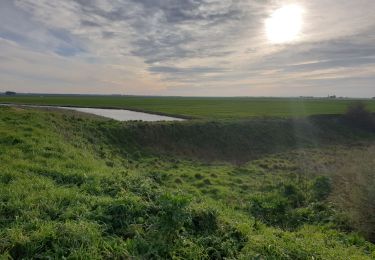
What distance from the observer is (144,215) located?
8.16 meters

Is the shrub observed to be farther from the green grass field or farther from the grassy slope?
the green grass field

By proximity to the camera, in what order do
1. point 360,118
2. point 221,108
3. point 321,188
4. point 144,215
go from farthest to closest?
point 221,108, point 360,118, point 321,188, point 144,215

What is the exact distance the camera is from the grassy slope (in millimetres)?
6609

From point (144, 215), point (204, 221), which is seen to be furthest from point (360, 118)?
point (144, 215)

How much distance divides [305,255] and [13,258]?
20.0 feet

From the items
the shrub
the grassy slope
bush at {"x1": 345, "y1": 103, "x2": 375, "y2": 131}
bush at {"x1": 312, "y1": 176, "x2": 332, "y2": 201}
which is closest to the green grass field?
bush at {"x1": 345, "y1": 103, "x2": 375, "y2": 131}

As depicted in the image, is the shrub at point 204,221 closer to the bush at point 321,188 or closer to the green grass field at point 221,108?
the bush at point 321,188

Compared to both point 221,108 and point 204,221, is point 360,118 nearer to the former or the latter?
point 221,108

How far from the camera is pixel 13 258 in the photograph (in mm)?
5844

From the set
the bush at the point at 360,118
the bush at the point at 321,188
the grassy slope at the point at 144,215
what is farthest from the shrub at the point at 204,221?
the bush at the point at 360,118

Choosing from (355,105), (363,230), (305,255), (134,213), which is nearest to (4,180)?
(134,213)

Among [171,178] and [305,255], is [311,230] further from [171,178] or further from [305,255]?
[171,178]

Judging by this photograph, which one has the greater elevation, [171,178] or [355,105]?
[355,105]

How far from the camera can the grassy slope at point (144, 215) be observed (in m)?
6.61
